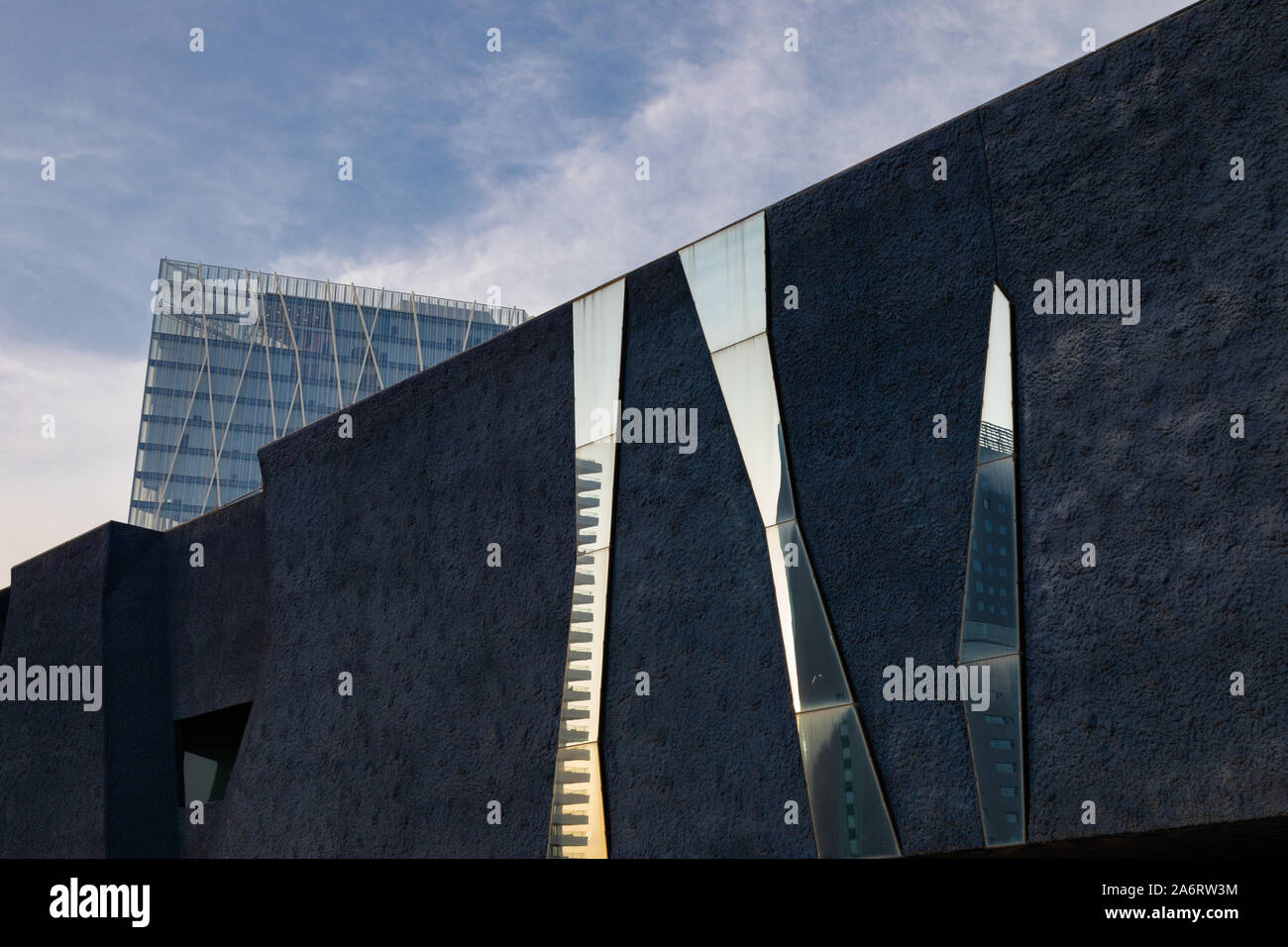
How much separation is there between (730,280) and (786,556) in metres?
2.19

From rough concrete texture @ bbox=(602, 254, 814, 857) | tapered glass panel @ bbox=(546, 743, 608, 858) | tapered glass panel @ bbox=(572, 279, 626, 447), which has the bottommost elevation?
tapered glass panel @ bbox=(546, 743, 608, 858)

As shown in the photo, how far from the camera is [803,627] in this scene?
8.75 m

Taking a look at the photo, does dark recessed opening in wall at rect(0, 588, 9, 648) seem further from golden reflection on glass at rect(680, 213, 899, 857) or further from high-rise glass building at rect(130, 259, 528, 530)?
high-rise glass building at rect(130, 259, 528, 530)

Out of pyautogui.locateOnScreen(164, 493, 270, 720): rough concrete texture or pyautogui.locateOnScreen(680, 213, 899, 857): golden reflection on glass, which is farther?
pyautogui.locateOnScreen(164, 493, 270, 720): rough concrete texture

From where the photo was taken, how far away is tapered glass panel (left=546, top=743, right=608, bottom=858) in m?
9.73

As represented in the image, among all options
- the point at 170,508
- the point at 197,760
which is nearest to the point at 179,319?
the point at 170,508

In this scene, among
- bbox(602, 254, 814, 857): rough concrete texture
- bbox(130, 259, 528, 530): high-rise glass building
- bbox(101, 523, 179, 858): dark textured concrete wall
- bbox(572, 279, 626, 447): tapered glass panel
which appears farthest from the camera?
bbox(130, 259, 528, 530): high-rise glass building

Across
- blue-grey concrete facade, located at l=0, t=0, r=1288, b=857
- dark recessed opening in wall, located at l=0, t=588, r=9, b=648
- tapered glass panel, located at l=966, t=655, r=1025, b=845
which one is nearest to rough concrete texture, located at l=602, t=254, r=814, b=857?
blue-grey concrete facade, located at l=0, t=0, r=1288, b=857

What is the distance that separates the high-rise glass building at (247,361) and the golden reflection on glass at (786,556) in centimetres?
6946

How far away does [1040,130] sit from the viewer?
26.3ft

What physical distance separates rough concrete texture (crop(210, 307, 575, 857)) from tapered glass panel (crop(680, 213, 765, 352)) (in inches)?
57.3

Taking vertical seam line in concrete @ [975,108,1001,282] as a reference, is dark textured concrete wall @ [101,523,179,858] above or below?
below
